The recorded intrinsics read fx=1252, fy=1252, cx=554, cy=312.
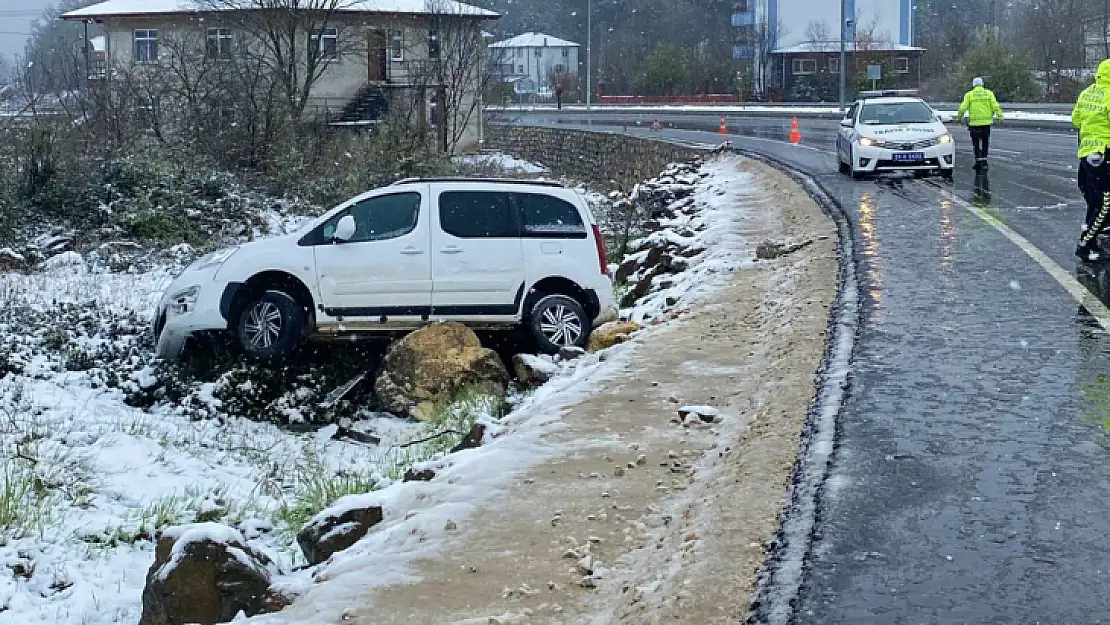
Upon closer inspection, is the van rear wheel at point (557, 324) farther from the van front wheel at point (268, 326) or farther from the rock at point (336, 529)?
the rock at point (336, 529)

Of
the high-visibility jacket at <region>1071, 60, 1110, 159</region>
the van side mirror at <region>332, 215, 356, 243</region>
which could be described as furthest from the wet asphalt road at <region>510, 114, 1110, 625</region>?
the van side mirror at <region>332, 215, 356, 243</region>

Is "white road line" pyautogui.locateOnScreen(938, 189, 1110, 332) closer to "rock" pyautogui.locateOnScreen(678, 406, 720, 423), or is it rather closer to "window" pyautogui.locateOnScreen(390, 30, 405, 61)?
"rock" pyautogui.locateOnScreen(678, 406, 720, 423)

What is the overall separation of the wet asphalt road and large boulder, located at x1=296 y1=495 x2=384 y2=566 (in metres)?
2.31

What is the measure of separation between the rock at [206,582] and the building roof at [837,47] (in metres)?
73.6

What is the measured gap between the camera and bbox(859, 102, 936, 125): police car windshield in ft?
74.4

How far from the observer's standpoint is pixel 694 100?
72.5 metres

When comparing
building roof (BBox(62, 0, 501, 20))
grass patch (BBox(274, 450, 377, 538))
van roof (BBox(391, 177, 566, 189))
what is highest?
building roof (BBox(62, 0, 501, 20))

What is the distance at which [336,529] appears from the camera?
249 inches

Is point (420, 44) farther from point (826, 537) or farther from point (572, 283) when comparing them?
point (826, 537)

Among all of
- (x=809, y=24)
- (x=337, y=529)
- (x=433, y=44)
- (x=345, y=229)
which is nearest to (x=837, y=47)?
(x=809, y=24)

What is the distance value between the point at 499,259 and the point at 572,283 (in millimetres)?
811

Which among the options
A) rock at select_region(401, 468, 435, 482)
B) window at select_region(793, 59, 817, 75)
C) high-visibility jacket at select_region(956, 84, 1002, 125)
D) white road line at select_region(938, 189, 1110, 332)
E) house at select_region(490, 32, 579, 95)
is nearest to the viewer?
rock at select_region(401, 468, 435, 482)

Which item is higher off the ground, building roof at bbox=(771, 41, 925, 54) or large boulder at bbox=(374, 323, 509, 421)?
building roof at bbox=(771, 41, 925, 54)

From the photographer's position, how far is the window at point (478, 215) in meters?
12.4
